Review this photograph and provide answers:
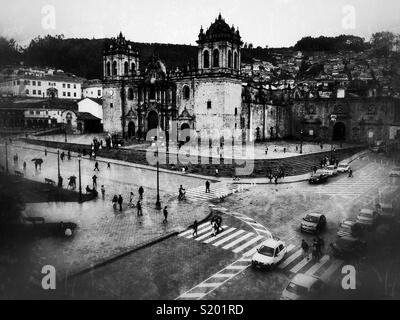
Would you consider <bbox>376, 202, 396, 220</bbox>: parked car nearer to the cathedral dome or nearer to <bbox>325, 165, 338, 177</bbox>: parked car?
<bbox>325, 165, 338, 177</bbox>: parked car

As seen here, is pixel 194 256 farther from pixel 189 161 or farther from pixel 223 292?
pixel 189 161

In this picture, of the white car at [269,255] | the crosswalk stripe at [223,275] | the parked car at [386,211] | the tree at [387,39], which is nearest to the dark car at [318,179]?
the parked car at [386,211]

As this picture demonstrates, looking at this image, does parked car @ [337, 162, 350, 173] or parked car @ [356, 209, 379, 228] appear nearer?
parked car @ [356, 209, 379, 228]

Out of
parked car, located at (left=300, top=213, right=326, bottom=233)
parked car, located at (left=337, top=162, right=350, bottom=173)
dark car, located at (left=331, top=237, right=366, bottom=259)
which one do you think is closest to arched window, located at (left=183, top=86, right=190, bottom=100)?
parked car, located at (left=337, top=162, right=350, bottom=173)

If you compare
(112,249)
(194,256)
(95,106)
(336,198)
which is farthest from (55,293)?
(95,106)

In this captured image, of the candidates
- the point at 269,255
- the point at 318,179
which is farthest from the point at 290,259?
the point at 318,179

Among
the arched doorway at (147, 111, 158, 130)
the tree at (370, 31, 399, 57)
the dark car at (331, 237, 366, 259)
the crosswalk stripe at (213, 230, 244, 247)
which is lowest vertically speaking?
the crosswalk stripe at (213, 230, 244, 247)

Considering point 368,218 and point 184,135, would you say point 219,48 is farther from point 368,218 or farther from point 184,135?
point 368,218

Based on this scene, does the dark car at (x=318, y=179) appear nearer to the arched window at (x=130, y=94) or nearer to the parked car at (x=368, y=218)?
the parked car at (x=368, y=218)
